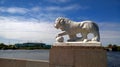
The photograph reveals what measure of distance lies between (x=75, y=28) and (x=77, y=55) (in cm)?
80

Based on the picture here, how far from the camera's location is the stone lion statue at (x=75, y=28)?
16.0 ft

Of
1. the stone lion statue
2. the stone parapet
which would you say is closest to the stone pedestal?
the stone lion statue

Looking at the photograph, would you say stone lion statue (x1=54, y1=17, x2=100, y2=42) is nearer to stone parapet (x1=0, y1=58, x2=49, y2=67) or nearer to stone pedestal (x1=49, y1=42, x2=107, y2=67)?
stone pedestal (x1=49, y1=42, x2=107, y2=67)

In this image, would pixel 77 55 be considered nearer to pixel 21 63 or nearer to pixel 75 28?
pixel 75 28

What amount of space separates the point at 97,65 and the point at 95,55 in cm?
26

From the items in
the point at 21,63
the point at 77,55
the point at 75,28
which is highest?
the point at 75,28

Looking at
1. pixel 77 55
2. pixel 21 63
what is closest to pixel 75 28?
pixel 77 55

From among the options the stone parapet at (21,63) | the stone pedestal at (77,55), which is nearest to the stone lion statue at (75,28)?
the stone pedestal at (77,55)

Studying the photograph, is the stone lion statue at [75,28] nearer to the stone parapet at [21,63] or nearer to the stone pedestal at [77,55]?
the stone pedestal at [77,55]

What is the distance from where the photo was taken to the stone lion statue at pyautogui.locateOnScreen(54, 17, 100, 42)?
488 cm

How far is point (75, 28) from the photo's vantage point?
16.7ft

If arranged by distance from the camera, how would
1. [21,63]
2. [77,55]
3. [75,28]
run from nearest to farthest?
[77,55], [75,28], [21,63]

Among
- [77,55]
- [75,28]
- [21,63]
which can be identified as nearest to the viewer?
[77,55]

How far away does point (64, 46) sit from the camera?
5016mm
